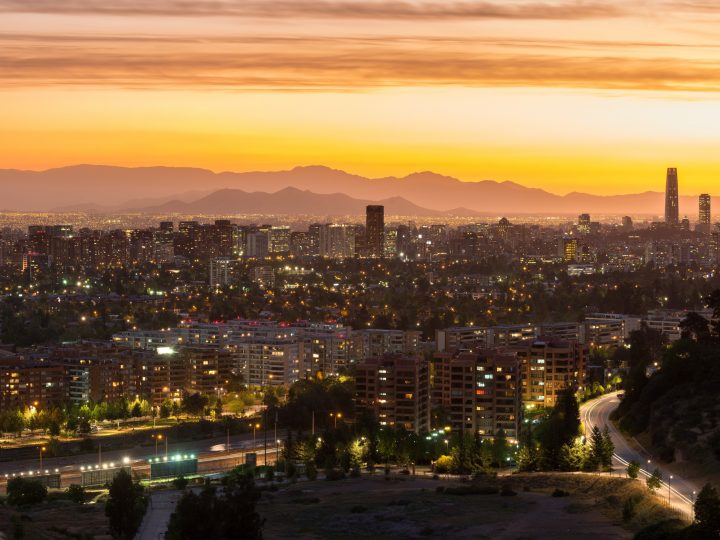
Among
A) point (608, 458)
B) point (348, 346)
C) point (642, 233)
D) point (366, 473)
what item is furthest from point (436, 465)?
point (642, 233)

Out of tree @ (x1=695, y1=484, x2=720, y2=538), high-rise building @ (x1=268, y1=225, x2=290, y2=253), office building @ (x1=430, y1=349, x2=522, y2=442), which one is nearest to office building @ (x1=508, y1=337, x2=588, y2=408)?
office building @ (x1=430, y1=349, x2=522, y2=442)

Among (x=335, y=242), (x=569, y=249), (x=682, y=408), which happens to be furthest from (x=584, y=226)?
(x=682, y=408)

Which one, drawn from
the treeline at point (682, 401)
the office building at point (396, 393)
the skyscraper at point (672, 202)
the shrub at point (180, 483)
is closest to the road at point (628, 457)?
the treeline at point (682, 401)

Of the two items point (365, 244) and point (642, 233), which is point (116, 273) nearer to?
point (365, 244)

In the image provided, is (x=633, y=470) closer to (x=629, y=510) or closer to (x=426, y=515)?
(x=629, y=510)

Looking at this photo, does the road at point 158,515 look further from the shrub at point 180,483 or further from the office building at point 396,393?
the office building at point 396,393

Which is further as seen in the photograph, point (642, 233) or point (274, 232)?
point (642, 233)
